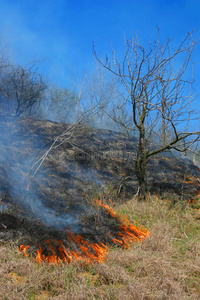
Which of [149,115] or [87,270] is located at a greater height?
[149,115]

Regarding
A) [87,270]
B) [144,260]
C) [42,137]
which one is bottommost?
[87,270]

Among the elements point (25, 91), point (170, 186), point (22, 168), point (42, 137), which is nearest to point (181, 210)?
point (170, 186)

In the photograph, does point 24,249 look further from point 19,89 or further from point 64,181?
point 19,89

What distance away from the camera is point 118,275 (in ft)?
10.3

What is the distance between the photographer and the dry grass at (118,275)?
2.83 m

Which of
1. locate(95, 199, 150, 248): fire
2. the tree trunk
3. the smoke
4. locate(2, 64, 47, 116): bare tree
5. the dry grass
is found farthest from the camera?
locate(2, 64, 47, 116): bare tree

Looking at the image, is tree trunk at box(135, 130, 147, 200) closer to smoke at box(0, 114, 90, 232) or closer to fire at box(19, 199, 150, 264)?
fire at box(19, 199, 150, 264)

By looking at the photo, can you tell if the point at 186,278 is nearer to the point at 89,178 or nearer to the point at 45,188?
the point at 45,188

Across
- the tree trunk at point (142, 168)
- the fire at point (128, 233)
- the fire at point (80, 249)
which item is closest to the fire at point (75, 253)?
the fire at point (80, 249)

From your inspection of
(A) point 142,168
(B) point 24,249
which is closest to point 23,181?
(B) point 24,249

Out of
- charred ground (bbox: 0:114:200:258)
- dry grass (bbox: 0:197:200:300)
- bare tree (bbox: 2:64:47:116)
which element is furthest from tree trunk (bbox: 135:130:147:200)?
bare tree (bbox: 2:64:47:116)

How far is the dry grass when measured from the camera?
2830mm

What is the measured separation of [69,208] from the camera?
511 cm

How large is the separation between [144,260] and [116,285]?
0.61 meters
